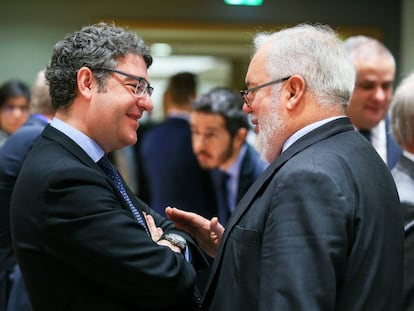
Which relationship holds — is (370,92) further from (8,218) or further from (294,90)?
(8,218)

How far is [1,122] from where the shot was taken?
4.94 m

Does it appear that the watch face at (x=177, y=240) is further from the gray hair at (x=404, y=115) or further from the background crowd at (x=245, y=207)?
the gray hair at (x=404, y=115)

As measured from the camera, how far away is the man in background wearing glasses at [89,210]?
5.81 ft

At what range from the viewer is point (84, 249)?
176 centimetres

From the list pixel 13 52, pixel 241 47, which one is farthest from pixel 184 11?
pixel 241 47

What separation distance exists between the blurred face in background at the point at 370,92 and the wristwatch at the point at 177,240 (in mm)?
1333

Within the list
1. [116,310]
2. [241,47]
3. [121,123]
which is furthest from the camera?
[241,47]

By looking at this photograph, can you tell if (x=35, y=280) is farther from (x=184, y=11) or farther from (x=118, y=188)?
(x=184, y=11)

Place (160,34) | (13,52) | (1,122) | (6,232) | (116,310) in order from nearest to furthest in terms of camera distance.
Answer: (116,310), (6,232), (1,122), (13,52), (160,34)

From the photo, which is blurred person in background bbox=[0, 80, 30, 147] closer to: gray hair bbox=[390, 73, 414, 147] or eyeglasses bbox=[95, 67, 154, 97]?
eyeglasses bbox=[95, 67, 154, 97]

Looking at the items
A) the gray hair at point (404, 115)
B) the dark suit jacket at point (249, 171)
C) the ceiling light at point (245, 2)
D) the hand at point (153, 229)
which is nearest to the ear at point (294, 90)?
the hand at point (153, 229)

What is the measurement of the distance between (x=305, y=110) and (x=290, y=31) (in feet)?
0.77

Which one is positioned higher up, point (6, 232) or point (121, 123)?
point (121, 123)

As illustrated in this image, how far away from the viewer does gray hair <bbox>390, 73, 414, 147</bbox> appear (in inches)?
91.6
